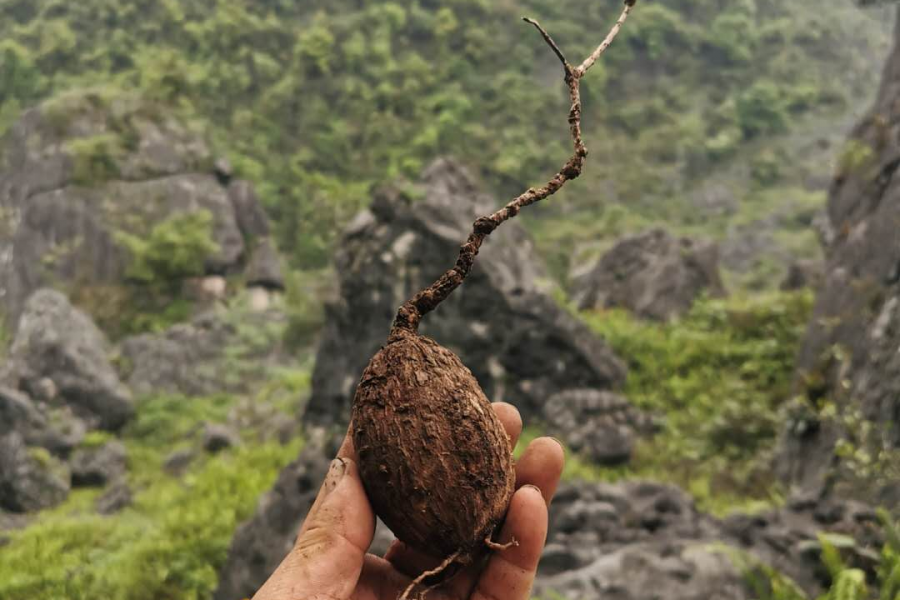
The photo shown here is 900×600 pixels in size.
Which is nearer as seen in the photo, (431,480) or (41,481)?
(431,480)

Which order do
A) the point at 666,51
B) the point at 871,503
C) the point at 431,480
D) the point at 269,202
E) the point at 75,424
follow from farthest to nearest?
the point at 666,51
the point at 269,202
the point at 75,424
the point at 871,503
the point at 431,480

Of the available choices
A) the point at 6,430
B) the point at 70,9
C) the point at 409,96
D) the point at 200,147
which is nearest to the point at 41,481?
the point at 6,430

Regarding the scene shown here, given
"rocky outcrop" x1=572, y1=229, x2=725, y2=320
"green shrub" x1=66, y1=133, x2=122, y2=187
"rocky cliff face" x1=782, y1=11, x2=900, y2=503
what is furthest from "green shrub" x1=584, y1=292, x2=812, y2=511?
"green shrub" x1=66, y1=133, x2=122, y2=187

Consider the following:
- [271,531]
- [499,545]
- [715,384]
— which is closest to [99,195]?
[271,531]

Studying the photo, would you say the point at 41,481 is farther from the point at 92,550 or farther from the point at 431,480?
the point at 431,480

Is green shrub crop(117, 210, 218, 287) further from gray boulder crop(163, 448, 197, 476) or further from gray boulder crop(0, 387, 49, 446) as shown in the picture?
gray boulder crop(163, 448, 197, 476)

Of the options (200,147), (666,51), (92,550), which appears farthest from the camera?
(666,51)

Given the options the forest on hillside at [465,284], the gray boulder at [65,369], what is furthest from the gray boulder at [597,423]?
the gray boulder at [65,369]
